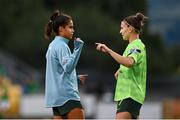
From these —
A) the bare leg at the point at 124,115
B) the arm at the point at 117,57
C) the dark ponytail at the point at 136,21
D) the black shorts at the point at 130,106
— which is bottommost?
the bare leg at the point at 124,115

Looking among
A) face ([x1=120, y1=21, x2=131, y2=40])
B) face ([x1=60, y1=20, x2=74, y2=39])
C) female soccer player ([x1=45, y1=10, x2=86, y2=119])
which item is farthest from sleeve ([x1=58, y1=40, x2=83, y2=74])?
face ([x1=120, y1=21, x2=131, y2=40])

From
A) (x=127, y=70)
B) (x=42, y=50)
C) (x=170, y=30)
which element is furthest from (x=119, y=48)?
(x=127, y=70)

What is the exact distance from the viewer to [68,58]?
6633 mm

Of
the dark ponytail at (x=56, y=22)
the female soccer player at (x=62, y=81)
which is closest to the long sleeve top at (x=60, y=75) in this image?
the female soccer player at (x=62, y=81)

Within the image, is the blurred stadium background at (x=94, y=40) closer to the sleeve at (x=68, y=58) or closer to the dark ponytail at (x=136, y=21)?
the dark ponytail at (x=136, y=21)

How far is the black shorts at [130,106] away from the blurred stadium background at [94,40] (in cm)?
1845

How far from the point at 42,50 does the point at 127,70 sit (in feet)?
80.6

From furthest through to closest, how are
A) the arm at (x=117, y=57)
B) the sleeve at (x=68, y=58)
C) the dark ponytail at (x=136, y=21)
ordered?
the dark ponytail at (x=136, y=21) < the sleeve at (x=68, y=58) < the arm at (x=117, y=57)

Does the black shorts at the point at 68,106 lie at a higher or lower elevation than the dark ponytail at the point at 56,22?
lower

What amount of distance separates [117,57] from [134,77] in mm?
309

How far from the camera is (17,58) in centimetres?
3484

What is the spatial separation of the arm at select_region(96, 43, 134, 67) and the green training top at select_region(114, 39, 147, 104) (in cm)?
9

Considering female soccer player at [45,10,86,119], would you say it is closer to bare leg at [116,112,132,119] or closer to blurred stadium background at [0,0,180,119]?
bare leg at [116,112,132,119]

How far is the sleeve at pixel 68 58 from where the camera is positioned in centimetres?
660
